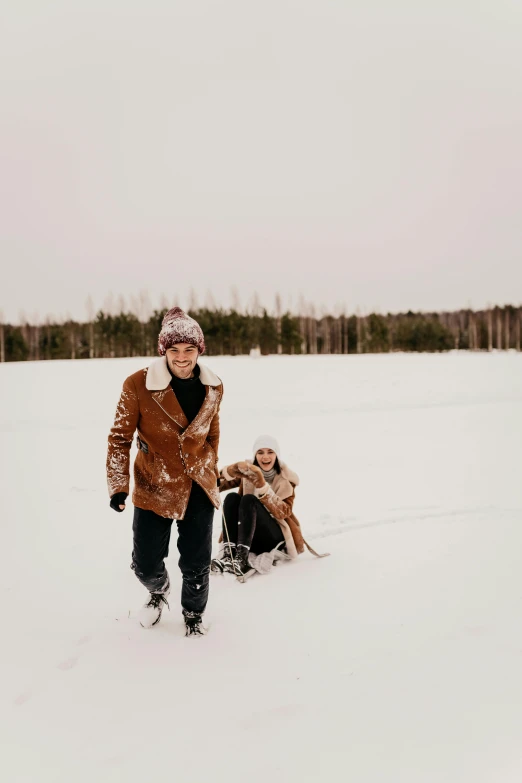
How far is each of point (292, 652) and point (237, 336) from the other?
4540cm

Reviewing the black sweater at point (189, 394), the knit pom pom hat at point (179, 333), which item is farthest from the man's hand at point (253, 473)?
the knit pom pom hat at point (179, 333)

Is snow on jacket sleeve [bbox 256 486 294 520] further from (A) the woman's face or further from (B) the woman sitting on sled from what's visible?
(A) the woman's face

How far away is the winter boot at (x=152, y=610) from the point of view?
320cm

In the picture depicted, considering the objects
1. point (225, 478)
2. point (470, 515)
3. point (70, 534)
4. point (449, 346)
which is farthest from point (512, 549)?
point (449, 346)

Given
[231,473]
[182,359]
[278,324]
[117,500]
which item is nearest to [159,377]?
[182,359]

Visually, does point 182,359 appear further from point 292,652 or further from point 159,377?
point 292,652

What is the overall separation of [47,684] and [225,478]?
1974 millimetres

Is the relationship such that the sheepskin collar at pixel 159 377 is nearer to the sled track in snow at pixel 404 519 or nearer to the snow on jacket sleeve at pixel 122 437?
the snow on jacket sleeve at pixel 122 437

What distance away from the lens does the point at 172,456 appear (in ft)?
9.73

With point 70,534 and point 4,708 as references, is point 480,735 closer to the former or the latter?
point 4,708

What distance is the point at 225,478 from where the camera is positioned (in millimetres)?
4312

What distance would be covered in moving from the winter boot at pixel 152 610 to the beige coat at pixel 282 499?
44.8 inches

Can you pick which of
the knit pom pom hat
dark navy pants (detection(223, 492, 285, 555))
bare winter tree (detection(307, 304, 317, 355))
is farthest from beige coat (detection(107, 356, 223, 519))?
bare winter tree (detection(307, 304, 317, 355))

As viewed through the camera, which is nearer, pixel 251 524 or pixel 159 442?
pixel 159 442
